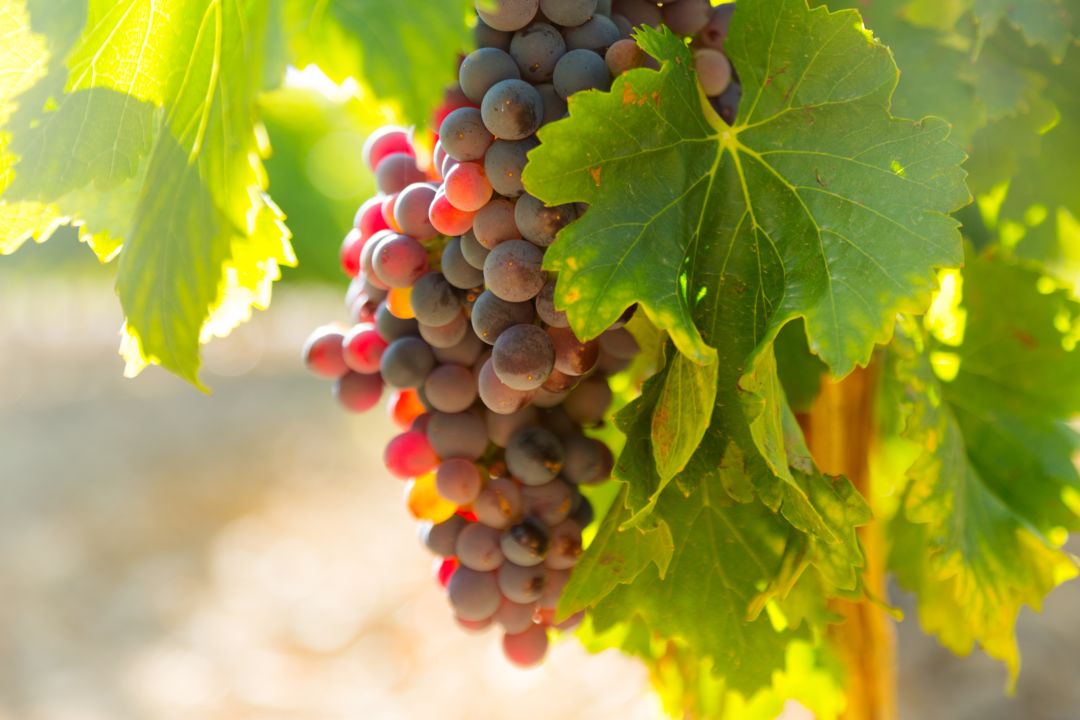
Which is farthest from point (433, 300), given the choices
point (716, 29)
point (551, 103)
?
point (716, 29)

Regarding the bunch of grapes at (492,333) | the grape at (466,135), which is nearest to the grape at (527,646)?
the bunch of grapes at (492,333)

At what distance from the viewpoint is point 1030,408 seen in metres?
0.70

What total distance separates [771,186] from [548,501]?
23cm

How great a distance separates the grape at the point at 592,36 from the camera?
489mm

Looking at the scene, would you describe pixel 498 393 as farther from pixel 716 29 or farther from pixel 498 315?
pixel 716 29

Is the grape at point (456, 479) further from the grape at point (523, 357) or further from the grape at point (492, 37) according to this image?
the grape at point (492, 37)

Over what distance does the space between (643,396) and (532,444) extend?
0.11 meters

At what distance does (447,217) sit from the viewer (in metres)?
0.50

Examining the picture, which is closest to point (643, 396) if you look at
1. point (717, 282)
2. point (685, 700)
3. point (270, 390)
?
point (717, 282)

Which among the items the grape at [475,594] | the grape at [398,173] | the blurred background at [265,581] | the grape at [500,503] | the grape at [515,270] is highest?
the grape at [515,270]

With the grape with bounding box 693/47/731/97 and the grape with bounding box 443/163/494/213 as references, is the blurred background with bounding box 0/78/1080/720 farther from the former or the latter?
the grape with bounding box 693/47/731/97

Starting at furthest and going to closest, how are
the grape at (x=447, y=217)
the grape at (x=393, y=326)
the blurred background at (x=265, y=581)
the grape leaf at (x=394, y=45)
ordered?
1. the blurred background at (x=265, y=581)
2. the grape at (x=393, y=326)
3. the grape at (x=447, y=217)
4. the grape leaf at (x=394, y=45)

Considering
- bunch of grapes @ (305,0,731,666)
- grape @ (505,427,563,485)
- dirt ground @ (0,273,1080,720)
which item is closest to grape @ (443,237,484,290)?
bunch of grapes @ (305,0,731,666)

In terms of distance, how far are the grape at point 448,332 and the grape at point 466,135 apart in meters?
0.10
